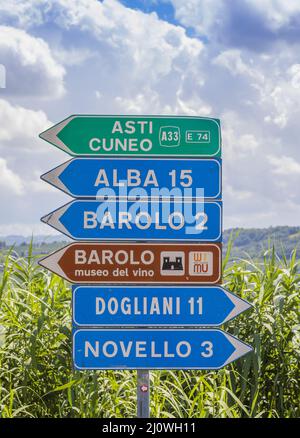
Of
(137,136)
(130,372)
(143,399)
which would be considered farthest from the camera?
(130,372)

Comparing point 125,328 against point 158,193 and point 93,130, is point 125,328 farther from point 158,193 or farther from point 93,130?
point 93,130

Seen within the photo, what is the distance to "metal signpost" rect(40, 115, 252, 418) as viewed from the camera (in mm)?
4078

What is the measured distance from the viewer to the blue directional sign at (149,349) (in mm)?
4066

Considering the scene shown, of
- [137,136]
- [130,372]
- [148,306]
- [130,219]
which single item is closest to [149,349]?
[148,306]

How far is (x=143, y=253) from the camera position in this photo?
4.11 metres

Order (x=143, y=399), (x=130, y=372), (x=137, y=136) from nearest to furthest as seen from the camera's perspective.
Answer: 1. (x=143, y=399)
2. (x=137, y=136)
3. (x=130, y=372)

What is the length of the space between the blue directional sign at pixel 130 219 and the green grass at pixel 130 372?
1.09 meters

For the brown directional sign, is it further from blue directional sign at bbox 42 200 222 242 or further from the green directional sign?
the green directional sign

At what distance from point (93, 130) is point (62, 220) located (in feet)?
1.91

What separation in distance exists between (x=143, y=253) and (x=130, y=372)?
1.24 meters

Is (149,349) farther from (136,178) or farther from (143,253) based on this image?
(136,178)

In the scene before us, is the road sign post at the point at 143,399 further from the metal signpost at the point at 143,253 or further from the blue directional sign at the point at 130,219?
the blue directional sign at the point at 130,219

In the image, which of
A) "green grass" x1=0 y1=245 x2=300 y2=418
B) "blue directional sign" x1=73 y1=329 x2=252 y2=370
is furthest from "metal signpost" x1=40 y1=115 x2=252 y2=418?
"green grass" x1=0 y1=245 x2=300 y2=418
